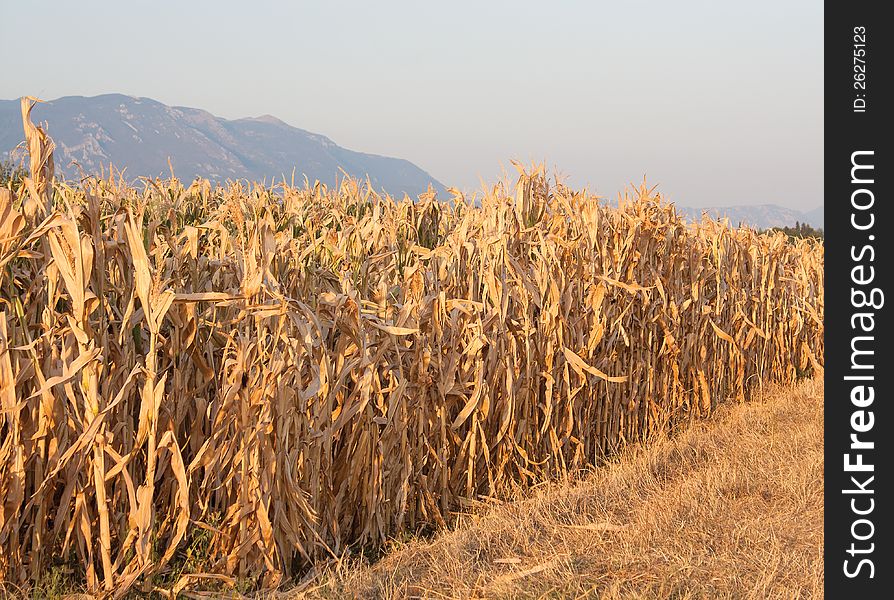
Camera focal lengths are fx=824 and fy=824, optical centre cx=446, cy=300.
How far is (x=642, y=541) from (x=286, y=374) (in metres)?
1.46

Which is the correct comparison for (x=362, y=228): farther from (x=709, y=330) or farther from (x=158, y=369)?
(x=709, y=330)

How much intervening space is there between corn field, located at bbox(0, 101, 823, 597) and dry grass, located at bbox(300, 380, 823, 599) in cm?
29

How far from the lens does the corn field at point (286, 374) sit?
8.11 ft

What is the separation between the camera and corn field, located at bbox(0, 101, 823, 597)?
2.47 metres

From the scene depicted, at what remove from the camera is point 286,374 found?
8.87ft

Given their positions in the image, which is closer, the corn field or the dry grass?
the corn field

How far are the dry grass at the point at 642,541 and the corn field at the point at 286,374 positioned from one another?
0.29 meters

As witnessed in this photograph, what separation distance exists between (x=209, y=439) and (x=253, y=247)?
0.64 m

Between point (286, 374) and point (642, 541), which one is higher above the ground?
point (286, 374)

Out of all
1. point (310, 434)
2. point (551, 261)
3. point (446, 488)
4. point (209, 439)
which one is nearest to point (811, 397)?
point (551, 261)

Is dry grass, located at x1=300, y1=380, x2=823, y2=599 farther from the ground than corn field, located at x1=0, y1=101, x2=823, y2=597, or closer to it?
closer to it

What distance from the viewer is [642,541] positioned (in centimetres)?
307

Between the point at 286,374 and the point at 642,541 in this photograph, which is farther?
the point at 642,541

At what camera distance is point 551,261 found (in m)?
4.29
